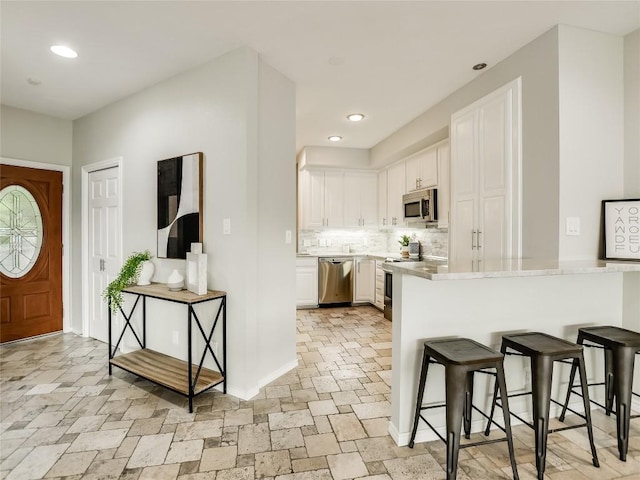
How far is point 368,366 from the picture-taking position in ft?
10.6

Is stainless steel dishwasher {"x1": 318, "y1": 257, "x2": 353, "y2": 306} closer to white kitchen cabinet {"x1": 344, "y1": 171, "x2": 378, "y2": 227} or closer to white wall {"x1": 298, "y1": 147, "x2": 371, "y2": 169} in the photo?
white kitchen cabinet {"x1": 344, "y1": 171, "x2": 378, "y2": 227}

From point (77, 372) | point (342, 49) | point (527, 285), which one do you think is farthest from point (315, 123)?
point (77, 372)

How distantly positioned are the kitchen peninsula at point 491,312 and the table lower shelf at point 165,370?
4.56 ft

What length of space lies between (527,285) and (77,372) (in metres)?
3.74

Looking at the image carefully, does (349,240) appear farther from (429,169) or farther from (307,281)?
(429,169)

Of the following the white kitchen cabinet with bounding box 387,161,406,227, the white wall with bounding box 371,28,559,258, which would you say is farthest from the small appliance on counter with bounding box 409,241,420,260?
the white wall with bounding box 371,28,559,258

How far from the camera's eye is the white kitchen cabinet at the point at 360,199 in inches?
239

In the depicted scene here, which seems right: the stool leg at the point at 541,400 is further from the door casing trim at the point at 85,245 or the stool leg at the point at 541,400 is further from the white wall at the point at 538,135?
the door casing trim at the point at 85,245

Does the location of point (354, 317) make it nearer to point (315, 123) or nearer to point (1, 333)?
point (315, 123)

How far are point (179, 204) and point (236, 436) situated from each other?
1.88 metres

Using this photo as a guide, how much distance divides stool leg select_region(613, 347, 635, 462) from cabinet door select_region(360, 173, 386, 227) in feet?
14.3

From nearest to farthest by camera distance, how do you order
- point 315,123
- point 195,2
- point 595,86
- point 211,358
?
point 195,2 < point 595,86 < point 211,358 < point 315,123

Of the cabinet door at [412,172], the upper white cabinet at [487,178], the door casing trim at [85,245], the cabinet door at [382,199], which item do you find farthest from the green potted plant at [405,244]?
the door casing trim at [85,245]

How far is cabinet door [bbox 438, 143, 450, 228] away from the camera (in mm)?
4258
